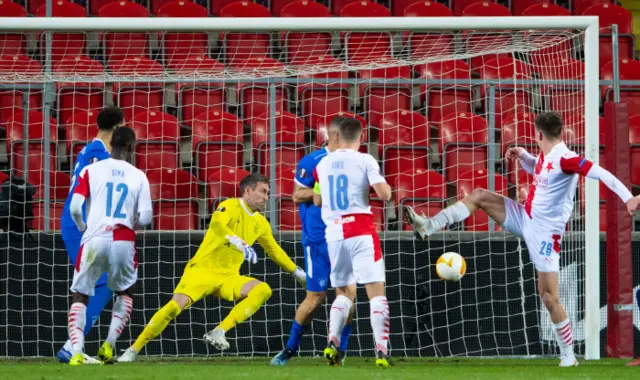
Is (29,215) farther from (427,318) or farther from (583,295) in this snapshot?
(583,295)

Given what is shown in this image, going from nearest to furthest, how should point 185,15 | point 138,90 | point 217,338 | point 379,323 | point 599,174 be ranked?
1. point 379,323
2. point 599,174
3. point 217,338
4. point 138,90
5. point 185,15

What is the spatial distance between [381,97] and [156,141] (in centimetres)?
226

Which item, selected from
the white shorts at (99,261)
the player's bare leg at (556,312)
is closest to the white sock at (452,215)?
the player's bare leg at (556,312)

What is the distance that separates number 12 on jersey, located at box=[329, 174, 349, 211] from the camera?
745 cm

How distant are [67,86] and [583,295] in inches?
210

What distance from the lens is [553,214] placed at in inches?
320

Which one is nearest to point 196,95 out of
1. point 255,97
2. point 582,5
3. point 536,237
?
point 255,97

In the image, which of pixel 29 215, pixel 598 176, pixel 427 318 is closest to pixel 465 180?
pixel 427 318

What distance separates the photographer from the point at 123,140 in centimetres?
781

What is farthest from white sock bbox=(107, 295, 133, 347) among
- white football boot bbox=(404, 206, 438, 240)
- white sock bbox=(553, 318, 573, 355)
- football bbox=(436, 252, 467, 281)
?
white sock bbox=(553, 318, 573, 355)

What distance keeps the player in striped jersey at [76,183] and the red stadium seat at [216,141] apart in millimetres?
2239

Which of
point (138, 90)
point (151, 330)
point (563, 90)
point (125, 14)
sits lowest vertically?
point (151, 330)

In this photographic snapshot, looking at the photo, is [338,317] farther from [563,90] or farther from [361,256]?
[563,90]

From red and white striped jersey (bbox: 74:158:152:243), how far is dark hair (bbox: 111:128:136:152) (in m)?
0.10
